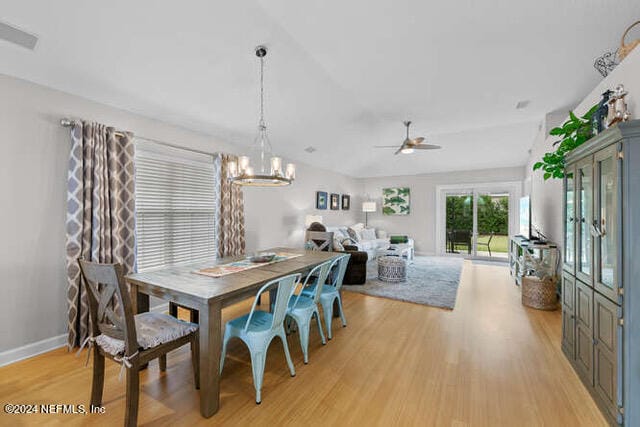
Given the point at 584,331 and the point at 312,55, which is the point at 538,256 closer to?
the point at 584,331

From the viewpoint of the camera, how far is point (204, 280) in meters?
2.11

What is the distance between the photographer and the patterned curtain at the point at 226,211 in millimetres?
4141

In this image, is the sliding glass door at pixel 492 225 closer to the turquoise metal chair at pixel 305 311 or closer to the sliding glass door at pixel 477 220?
the sliding glass door at pixel 477 220

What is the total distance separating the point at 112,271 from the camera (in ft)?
5.11

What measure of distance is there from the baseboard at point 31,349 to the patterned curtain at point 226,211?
1936 mm

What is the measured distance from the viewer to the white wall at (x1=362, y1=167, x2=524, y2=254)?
24.7 ft

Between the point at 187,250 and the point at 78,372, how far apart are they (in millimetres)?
1842

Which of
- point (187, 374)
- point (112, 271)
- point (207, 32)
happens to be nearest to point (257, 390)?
point (187, 374)

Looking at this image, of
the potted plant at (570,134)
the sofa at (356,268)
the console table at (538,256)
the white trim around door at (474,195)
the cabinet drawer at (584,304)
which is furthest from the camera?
the white trim around door at (474,195)

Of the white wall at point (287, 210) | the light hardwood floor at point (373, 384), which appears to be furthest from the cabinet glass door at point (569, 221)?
the white wall at point (287, 210)

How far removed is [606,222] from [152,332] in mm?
3061

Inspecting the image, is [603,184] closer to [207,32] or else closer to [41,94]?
[207,32]

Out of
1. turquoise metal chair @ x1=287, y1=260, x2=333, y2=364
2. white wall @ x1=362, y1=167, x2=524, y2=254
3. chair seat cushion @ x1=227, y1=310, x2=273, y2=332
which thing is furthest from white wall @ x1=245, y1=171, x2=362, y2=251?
chair seat cushion @ x1=227, y1=310, x2=273, y2=332

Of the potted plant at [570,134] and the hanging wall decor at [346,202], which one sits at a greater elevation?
the potted plant at [570,134]
